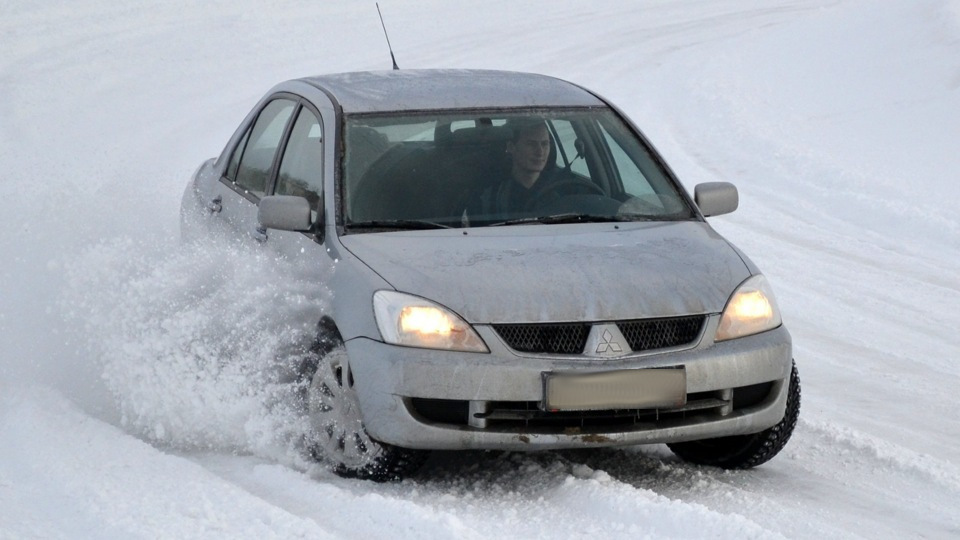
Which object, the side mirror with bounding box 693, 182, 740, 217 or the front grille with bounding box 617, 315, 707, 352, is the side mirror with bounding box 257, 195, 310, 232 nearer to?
the front grille with bounding box 617, 315, 707, 352

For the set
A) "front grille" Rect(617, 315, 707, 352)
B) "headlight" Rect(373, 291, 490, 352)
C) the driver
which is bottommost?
"front grille" Rect(617, 315, 707, 352)

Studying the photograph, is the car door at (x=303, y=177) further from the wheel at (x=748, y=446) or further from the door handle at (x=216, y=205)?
the wheel at (x=748, y=446)

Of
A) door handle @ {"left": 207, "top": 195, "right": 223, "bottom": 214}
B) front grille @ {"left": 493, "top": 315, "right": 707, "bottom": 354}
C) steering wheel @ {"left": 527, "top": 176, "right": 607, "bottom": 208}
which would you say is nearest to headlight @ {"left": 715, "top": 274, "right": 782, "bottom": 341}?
front grille @ {"left": 493, "top": 315, "right": 707, "bottom": 354}

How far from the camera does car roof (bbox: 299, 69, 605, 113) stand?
593 centimetres

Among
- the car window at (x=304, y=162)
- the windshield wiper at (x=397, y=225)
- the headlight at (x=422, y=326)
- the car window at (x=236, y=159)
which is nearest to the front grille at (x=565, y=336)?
the headlight at (x=422, y=326)

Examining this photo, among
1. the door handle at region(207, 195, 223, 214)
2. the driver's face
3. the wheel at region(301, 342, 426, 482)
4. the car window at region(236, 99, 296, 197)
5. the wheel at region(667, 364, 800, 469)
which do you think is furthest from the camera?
the door handle at region(207, 195, 223, 214)

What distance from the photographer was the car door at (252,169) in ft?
20.8

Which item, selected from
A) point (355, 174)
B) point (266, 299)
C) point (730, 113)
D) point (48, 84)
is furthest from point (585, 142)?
point (48, 84)

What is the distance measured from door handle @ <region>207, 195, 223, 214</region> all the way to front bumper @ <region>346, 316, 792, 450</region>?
2.11 meters

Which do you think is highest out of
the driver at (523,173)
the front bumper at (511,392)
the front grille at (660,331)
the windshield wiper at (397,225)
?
the driver at (523,173)

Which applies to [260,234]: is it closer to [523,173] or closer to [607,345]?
[523,173]

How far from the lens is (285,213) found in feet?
17.7

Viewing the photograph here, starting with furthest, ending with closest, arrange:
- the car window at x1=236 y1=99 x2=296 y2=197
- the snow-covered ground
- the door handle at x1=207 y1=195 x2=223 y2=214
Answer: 1. the door handle at x1=207 y1=195 x2=223 y2=214
2. the car window at x1=236 y1=99 x2=296 y2=197
3. the snow-covered ground

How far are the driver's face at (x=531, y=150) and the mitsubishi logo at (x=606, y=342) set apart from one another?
4.11 ft
